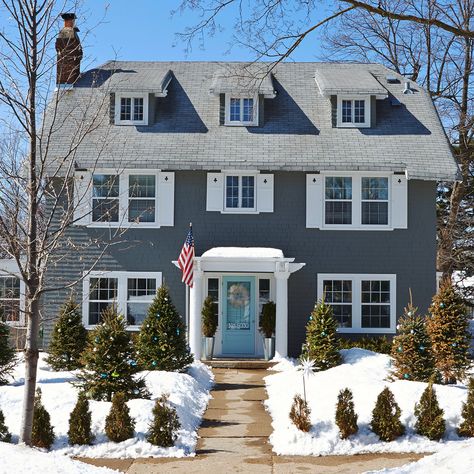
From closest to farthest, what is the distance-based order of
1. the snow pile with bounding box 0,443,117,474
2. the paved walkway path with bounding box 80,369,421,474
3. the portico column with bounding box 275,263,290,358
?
the snow pile with bounding box 0,443,117,474
the paved walkway path with bounding box 80,369,421,474
the portico column with bounding box 275,263,290,358

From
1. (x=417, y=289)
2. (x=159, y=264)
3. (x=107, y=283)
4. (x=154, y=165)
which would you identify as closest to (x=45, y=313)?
(x=107, y=283)

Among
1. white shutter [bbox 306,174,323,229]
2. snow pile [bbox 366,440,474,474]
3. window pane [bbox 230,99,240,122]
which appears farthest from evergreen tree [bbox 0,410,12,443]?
window pane [bbox 230,99,240,122]

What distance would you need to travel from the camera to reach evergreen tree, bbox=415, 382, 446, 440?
11352 mm

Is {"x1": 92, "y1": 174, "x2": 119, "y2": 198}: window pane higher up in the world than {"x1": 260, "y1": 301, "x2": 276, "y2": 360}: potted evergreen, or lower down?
higher up

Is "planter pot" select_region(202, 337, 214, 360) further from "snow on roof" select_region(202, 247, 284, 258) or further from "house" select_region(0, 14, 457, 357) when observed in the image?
"snow on roof" select_region(202, 247, 284, 258)

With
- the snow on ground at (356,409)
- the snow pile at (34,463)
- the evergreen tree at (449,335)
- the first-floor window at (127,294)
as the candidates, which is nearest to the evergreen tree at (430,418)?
the snow on ground at (356,409)

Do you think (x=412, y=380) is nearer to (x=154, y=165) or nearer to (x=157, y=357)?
(x=157, y=357)

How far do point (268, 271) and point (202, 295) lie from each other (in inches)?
81.2

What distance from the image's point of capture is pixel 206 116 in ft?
72.9

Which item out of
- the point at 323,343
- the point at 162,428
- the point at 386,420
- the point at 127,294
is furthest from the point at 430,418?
the point at 127,294

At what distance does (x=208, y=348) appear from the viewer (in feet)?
63.7

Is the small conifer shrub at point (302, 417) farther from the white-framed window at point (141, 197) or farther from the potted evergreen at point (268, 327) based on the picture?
the white-framed window at point (141, 197)

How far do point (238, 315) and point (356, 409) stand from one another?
27.8ft

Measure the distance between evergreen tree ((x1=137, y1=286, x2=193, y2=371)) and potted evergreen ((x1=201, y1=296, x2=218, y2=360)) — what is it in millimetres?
3700
